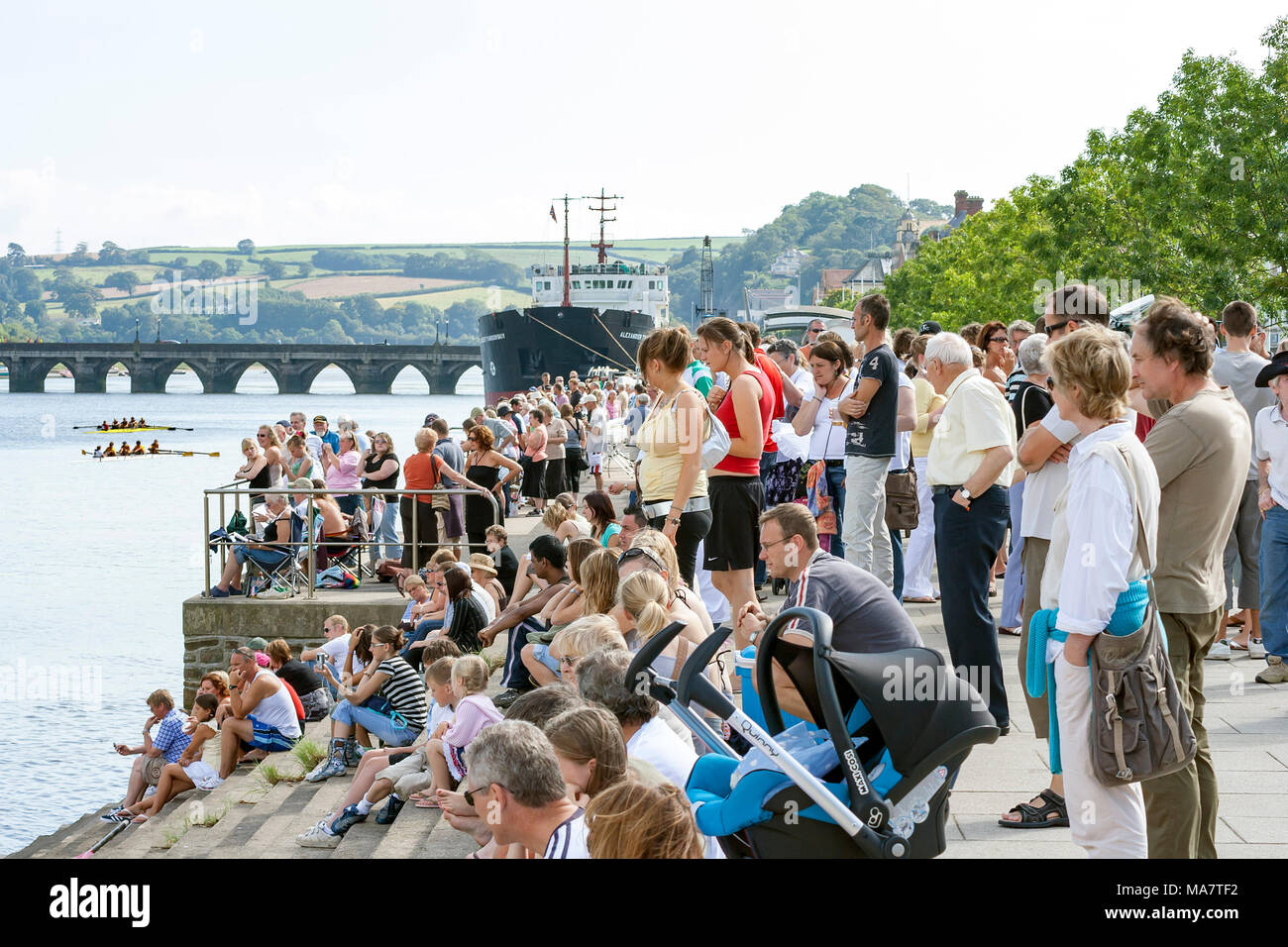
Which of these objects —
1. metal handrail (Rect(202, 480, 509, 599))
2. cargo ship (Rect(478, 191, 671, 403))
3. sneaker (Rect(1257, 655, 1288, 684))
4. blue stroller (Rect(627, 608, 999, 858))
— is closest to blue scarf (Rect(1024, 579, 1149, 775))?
blue stroller (Rect(627, 608, 999, 858))

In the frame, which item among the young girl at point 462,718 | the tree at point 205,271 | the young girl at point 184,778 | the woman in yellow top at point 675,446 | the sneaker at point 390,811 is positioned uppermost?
the tree at point 205,271

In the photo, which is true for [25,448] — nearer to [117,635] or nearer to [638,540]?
[117,635]

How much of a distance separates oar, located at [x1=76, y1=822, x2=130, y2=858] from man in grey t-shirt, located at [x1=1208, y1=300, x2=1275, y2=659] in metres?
8.74

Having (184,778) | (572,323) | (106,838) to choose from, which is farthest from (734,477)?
(572,323)

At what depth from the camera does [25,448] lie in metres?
81.6

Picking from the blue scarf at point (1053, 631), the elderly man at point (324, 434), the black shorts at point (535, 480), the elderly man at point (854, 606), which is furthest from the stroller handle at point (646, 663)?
the black shorts at point (535, 480)

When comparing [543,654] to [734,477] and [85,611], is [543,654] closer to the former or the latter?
[734,477]

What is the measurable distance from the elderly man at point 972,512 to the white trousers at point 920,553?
Answer: 356cm

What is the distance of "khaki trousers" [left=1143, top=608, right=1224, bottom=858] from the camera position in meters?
4.09

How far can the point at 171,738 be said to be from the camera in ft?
40.1

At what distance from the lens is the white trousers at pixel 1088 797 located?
3934 mm

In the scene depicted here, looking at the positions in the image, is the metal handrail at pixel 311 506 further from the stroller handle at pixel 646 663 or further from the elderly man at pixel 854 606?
the stroller handle at pixel 646 663

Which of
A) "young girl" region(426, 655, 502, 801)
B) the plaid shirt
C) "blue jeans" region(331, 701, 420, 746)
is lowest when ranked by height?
the plaid shirt

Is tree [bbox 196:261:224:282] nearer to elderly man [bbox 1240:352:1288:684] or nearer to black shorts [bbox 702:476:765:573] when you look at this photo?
black shorts [bbox 702:476:765:573]
